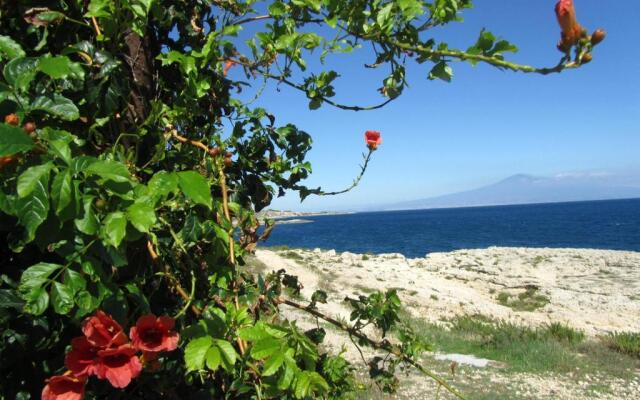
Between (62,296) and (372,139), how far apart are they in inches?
55.8

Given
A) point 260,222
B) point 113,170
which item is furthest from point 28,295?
point 260,222

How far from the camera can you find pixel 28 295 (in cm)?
84

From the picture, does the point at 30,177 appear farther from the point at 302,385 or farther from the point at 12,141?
the point at 302,385

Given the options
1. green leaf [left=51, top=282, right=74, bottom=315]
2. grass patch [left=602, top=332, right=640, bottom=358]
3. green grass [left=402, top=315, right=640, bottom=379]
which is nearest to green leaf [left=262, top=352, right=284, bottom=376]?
green leaf [left=51, top=282, right=74, bottom=315]

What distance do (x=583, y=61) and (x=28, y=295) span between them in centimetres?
129

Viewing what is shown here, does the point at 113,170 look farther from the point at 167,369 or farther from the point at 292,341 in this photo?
the point at 167,369

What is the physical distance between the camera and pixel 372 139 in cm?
196

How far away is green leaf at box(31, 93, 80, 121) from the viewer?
91 centimetres

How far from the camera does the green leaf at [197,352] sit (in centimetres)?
92

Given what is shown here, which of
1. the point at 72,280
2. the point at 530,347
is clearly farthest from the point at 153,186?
the point at 530,347

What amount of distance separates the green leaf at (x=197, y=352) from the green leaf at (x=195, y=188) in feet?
1.07

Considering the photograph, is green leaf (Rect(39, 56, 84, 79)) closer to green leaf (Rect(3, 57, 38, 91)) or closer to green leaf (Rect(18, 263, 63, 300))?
green leaf (Rect(3, 57, 38, 91))

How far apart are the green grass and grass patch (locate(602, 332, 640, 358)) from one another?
174mm

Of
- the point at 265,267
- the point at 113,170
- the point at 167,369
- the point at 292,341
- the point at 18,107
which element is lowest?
the point at 265,267
